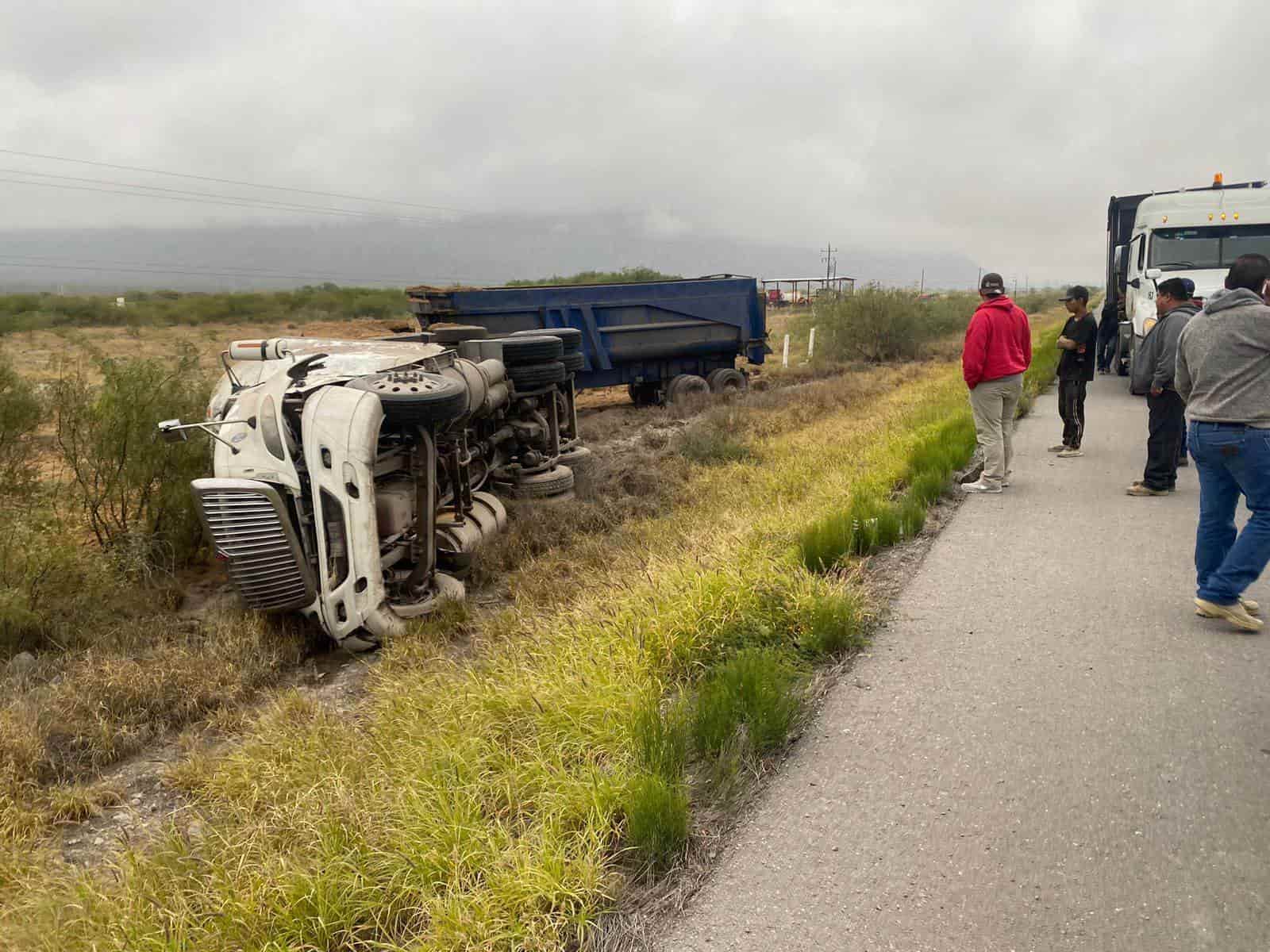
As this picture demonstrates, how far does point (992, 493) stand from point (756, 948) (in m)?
6.08

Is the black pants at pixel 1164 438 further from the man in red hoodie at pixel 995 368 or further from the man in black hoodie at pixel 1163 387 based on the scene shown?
the man in red hoodie at pixel 995 368

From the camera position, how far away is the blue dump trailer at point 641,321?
1365cm

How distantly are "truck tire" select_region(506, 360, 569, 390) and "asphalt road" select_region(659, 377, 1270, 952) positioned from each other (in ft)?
14.8

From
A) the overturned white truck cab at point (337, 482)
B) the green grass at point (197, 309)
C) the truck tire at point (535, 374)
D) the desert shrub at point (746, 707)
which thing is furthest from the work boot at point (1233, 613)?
the green grass at point (197, 309)

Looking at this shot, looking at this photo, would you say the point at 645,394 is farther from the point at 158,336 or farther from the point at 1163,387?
the point at 158,336

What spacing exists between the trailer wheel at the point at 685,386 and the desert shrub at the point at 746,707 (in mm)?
12392

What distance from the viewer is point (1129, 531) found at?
6.20 meters

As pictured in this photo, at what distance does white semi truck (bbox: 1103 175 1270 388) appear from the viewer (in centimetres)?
1362

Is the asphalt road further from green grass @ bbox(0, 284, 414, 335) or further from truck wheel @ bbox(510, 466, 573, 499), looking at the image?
green grass @ bbox(0, 284, 414, 335)

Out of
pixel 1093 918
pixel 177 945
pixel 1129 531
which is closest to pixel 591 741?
pixel 177 945

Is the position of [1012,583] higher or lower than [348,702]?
higher

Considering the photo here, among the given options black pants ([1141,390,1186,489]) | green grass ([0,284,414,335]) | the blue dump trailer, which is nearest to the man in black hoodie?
black pants ([1141,390,1186,489])

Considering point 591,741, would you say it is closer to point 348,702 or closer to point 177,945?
point 177,945

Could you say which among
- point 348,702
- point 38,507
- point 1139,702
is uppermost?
point 38,507
